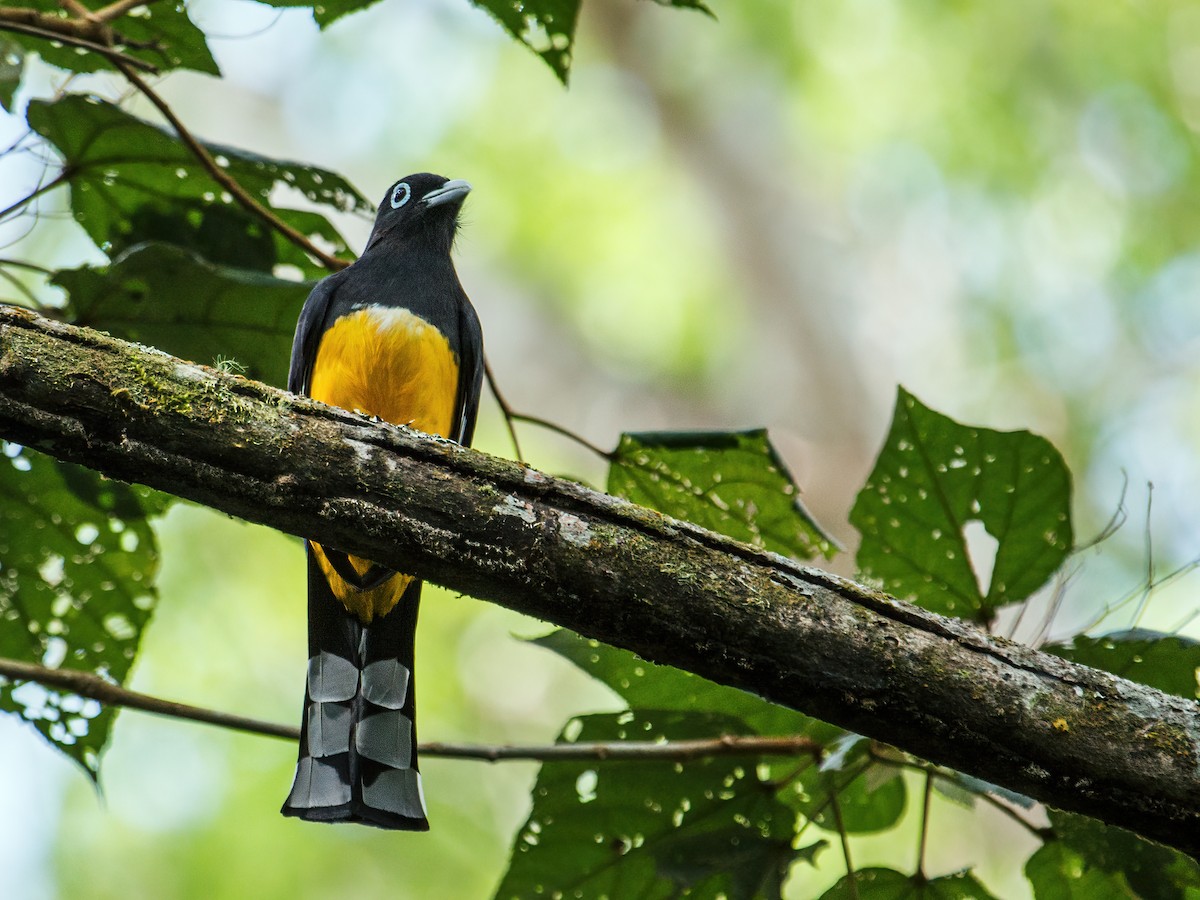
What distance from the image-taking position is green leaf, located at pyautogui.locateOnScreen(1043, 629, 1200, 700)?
8.43 ft

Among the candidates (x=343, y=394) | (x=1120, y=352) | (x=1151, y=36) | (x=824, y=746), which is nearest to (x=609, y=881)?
(x=824, y=746)

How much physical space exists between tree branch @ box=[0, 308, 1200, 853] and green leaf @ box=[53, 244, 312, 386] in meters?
0.79

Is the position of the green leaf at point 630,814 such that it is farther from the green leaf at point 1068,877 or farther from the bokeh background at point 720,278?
the bokeh background at point 720,278

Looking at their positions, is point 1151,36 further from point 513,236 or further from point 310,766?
point 310,766

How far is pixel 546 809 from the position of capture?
2.89 meters

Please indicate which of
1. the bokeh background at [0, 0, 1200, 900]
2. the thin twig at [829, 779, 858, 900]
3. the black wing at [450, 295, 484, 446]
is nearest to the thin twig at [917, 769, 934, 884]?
the thin twig at [829, 779, 858, 900]

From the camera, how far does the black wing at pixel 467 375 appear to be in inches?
149

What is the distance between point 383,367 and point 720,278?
907 cm

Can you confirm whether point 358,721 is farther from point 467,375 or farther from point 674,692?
point 467,375

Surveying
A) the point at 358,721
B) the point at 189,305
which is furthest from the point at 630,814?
the point at 189,305

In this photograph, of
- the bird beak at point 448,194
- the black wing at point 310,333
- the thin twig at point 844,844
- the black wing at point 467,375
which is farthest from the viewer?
the bird beak at point 448,194

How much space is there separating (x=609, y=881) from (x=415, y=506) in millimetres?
1320

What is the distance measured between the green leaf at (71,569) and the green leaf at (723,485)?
4.30 feet

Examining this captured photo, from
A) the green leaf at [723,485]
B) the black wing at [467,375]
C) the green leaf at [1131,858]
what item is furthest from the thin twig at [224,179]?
the green leaf at [1131,858]
